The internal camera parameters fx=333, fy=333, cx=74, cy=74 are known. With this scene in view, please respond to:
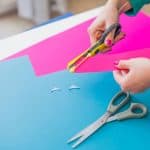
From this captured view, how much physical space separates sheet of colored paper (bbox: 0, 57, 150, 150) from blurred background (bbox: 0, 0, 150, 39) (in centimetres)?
103

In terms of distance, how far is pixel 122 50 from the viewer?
2.45 feet

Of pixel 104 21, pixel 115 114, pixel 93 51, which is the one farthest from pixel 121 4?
pixel 115 114

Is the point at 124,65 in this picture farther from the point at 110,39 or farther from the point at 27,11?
the point at 27,11

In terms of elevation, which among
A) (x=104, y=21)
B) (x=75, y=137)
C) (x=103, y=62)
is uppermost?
(x=104, y=21)

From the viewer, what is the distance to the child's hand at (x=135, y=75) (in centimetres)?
58

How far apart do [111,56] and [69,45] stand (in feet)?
0.46

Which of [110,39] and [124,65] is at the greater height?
[110,39]

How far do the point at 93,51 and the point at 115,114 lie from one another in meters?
0.14

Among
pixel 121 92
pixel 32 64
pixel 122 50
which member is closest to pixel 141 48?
pixel 122 50

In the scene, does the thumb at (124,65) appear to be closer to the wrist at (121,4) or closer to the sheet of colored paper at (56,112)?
the sheet of colored paper at (56,112)

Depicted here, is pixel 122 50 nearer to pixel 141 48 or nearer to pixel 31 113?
pixel 141 48

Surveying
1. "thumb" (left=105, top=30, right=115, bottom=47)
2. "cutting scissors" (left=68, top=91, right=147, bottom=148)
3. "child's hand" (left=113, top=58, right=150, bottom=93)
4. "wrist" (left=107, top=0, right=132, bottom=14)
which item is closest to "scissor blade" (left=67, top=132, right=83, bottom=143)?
"cutting scissors" (left=68, top=91, right=147, bottom=148)

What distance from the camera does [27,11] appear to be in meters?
1.77

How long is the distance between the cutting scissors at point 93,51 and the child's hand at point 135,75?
86mm
